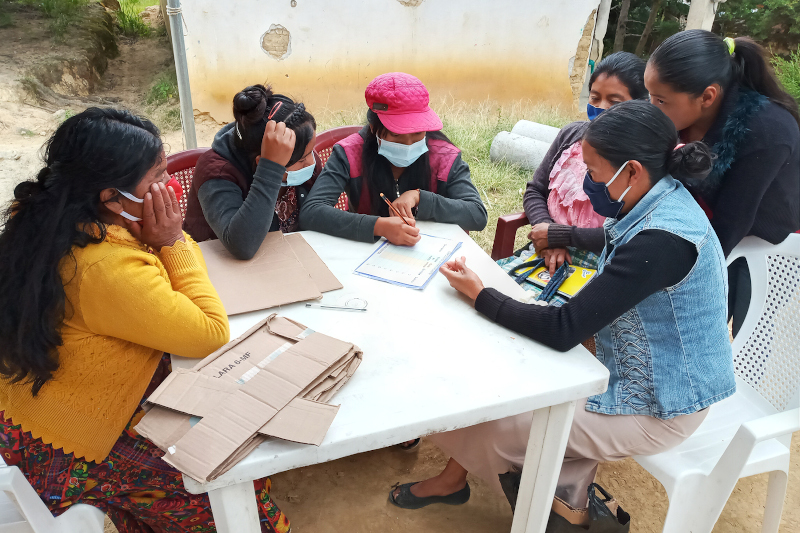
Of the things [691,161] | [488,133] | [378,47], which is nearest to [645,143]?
[691,161]

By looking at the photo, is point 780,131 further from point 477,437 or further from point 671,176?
point 477,437

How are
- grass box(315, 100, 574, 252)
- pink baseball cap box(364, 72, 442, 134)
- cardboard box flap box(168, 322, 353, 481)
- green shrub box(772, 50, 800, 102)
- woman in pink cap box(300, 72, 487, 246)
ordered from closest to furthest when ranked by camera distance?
1. cardboard box flap box(168, 322, 353, 481)
2. woman in pink cap box(300, 72, 487, 246)
3. pink baseball cap box(364, 72, 442, 134)
4. grass box(315, 100, 574, 252)
5. green shrub box(772, 50, 800, 102)

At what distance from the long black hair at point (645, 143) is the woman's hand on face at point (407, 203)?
2.42 feet

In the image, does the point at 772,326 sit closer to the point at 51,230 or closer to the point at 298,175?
the point at 298,175

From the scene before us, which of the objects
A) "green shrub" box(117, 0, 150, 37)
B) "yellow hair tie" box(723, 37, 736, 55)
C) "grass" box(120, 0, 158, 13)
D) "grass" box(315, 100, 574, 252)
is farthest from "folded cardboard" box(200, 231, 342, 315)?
"grass" box(120, 0, 158, 13)

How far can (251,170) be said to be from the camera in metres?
2.03

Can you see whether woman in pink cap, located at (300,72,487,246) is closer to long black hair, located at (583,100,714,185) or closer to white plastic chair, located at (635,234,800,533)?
long black hair, located at (583,100,714,185)

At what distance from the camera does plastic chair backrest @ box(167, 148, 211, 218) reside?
2299 millimetres

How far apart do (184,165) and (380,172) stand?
2.64 feet

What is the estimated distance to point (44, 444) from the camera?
4.35ft

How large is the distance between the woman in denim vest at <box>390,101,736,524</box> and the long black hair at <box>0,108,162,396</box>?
914mm

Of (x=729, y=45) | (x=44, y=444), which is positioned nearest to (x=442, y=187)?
(x=729, y=45)

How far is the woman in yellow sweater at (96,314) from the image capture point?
122cm

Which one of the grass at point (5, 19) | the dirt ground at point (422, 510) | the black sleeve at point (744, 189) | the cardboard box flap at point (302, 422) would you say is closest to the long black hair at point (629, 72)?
the black sleeve at point (744, 189)
